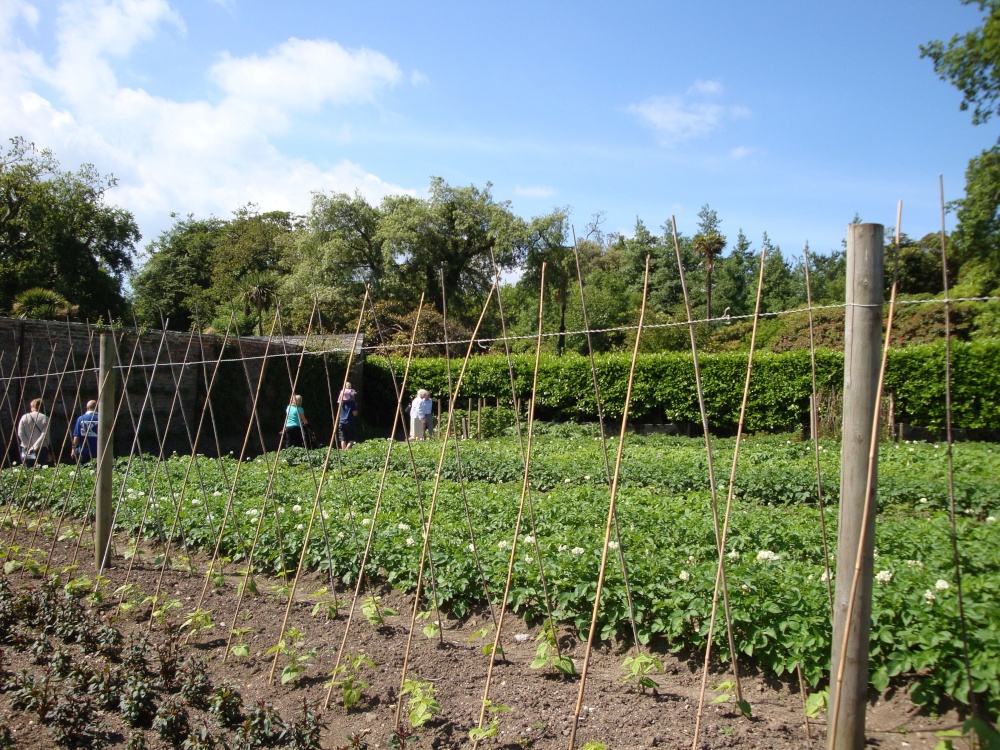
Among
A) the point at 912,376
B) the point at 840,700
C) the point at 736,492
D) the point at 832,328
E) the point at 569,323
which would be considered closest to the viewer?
the point at 840,700

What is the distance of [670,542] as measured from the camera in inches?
199

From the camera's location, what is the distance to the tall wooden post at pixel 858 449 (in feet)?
8.21

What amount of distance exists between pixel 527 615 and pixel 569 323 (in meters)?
32.9

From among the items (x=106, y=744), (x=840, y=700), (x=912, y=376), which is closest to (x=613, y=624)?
(x=840, y=700)

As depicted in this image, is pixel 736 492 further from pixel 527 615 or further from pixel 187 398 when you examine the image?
pixel 187 398

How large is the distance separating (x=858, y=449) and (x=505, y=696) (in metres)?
2.00

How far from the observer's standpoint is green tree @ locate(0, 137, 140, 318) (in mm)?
25734

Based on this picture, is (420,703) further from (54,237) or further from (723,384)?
(54,237)

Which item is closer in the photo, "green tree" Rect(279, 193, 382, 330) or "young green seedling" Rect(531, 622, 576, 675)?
"young green seedling" Rect(531, 622, 576, 675)

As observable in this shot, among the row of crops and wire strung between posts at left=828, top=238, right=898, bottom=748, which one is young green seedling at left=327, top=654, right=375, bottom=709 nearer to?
the row of crops

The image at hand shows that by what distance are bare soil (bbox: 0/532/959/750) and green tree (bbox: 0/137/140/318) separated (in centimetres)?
2576

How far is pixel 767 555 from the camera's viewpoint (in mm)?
4109

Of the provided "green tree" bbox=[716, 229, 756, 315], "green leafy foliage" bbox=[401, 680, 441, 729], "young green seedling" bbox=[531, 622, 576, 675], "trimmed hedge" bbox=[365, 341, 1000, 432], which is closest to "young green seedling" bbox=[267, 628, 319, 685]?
"green leafy foliage" bbox=[401, 680, 441, 729]


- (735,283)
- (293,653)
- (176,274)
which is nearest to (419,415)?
(293,653)
